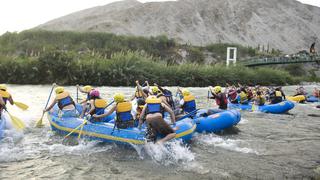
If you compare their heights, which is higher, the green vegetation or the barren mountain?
the barren mountain

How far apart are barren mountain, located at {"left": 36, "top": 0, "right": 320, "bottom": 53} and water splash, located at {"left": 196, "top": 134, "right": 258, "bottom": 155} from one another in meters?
84.1

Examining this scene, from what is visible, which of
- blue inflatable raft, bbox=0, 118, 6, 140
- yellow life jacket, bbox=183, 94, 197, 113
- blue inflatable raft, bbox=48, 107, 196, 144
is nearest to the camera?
blue inflatable raft, bbox=48, 107, 196, 144

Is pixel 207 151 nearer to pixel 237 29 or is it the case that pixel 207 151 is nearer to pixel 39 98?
pixel 39 98

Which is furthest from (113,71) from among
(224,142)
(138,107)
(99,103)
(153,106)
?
(153,106)

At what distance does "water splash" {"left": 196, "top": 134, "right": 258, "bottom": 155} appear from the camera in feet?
30.4

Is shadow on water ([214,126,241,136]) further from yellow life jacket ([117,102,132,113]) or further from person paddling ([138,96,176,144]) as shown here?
yellow life jacket ([117,102,132,113])

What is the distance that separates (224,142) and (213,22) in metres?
105

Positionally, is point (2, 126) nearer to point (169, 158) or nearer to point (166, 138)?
point (166, 138)

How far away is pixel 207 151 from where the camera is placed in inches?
353

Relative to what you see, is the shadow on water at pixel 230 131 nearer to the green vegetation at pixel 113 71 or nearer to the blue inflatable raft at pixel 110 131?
the blue inflatable raft at pixel 110 131

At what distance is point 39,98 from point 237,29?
10039 cm

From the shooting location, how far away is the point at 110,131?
29.5 ft

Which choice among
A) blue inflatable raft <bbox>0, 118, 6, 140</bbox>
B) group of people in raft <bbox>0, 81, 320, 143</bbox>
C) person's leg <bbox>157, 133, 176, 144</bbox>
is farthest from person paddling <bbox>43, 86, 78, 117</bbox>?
person's leg <bbox>157, 133, 176, 144</bbox>

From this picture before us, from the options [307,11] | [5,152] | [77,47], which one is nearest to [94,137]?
[5,152]
